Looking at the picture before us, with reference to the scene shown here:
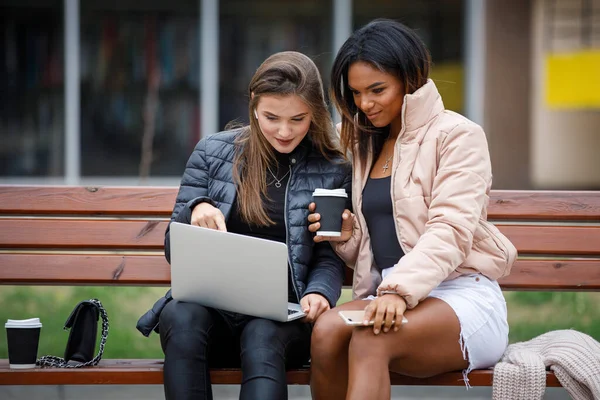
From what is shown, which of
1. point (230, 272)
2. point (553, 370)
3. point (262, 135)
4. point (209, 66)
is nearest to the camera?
point (230, 272)

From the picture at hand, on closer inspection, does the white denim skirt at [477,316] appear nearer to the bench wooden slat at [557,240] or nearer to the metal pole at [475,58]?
the bench wooden slat at [557,240]

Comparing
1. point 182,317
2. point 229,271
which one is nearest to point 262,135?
point 229,271

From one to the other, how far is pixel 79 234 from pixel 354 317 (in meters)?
1.37

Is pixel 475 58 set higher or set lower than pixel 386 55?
higher

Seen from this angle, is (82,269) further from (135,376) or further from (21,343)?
(135,376)

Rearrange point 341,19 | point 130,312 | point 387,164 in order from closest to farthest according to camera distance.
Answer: point 387,164
point 130,312
point 341,19

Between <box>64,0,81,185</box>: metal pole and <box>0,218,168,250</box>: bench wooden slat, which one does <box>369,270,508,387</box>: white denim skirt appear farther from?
<box>64,0,81,185</box>: metal pole

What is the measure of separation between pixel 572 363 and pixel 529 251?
2.64 feet

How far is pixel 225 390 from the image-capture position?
4242 millimetres

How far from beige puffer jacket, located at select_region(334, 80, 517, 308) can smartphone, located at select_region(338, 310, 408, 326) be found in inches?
4.0

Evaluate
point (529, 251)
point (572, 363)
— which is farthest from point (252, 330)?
point (529, 251)

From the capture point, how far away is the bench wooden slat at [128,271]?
3.64 meters

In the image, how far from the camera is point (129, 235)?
3.71 meters

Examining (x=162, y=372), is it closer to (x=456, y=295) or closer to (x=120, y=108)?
(x=456, y=295)
